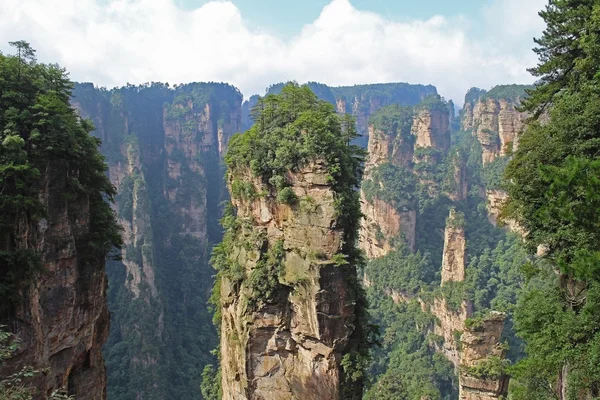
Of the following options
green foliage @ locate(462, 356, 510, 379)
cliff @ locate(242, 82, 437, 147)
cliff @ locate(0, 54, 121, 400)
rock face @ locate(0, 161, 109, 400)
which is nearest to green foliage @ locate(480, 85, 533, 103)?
cliff @ locate(242, 82, 437, 147)

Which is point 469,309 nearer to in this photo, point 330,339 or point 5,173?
point 330,339

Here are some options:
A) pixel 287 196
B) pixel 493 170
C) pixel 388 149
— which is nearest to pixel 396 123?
pixel 388 149

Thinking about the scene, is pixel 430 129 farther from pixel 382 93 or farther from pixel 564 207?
pixel 564 207

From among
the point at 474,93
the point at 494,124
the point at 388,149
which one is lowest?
the point at 388,149

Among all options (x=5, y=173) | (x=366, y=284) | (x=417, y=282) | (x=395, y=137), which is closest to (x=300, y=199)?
(x=5, y=173)

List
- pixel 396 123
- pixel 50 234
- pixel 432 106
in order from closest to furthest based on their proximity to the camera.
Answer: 1. pixel 50 234
2. pixel 396 123
3. pixel 432 106

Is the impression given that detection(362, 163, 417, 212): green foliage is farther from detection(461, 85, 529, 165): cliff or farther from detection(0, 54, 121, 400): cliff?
detection(0, 54, 121, 400): cliff
